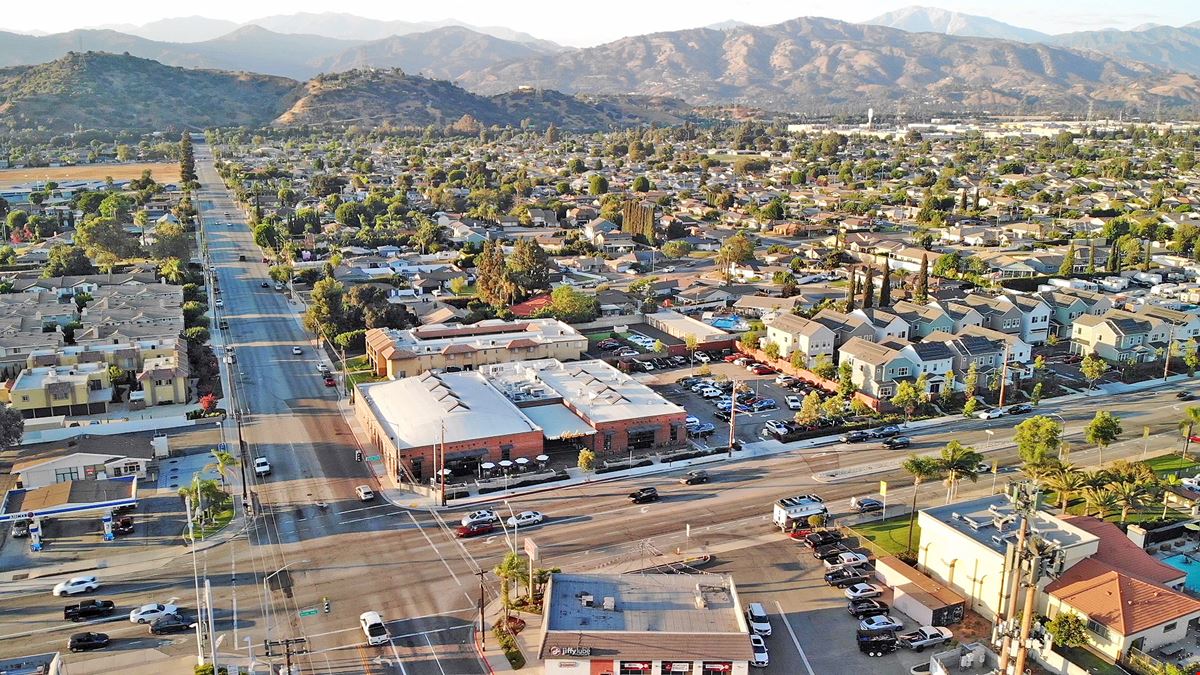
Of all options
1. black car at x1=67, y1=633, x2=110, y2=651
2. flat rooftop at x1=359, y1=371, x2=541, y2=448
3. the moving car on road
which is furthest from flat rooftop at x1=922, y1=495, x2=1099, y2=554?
the moving car on road

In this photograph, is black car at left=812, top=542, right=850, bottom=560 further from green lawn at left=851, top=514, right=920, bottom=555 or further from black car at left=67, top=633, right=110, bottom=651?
black car at left=67, top=633, right=110, bottom=651

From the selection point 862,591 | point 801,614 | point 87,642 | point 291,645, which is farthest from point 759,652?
point 87,642

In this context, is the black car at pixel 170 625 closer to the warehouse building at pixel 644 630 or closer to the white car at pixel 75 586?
the white car at pixel 75 586

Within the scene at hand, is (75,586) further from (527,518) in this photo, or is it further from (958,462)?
(958,462)

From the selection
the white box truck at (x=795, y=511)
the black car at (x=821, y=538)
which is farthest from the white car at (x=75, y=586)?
the black car at (x=821, y=538)

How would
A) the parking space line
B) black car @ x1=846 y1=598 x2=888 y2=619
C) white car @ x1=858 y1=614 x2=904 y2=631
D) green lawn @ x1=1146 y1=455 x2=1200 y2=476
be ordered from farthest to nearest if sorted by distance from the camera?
green lawn @ x1=1146 y1=455 x2=1200 y2=476 < black car @ x1=846 y1=598 x2=888 y2=619 < white car @ x1=858 y1=614 x2=904 y2=631 < the parking space line
